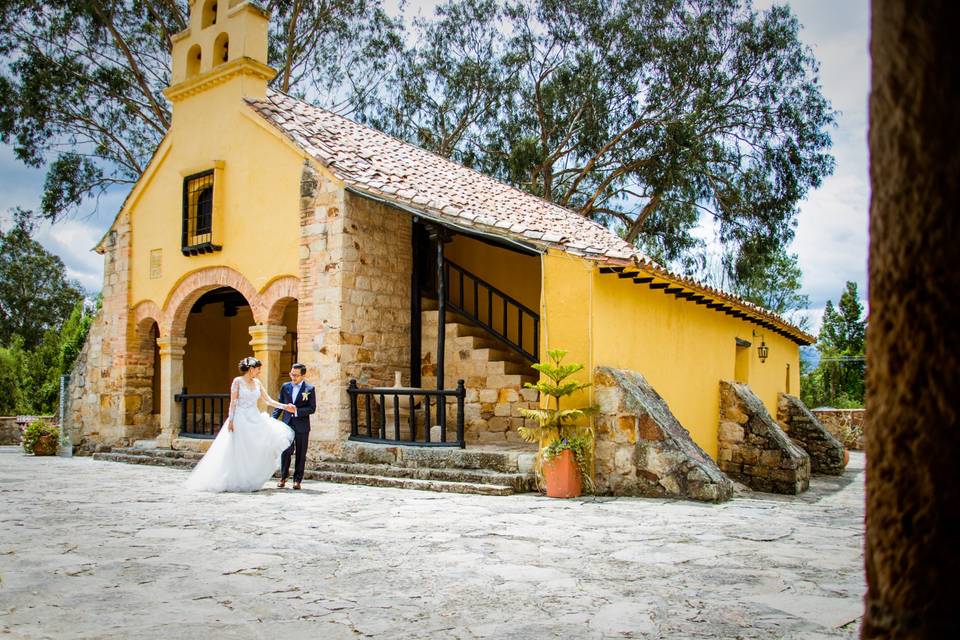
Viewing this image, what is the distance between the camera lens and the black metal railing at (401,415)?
9.09 meters

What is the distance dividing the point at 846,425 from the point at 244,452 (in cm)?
1825

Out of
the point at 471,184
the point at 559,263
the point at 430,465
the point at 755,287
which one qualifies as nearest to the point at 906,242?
the point at 559,263

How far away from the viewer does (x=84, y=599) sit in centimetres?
371

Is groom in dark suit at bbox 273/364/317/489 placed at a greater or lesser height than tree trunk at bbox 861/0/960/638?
lesser

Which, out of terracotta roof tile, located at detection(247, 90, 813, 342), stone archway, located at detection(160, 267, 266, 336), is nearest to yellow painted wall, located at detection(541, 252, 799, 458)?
terracotta roof tile, located at detection(247, 90, 813, 342)

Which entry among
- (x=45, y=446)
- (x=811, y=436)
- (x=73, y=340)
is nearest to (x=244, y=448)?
(x=45, y=446)

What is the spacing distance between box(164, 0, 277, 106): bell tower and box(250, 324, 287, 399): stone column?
12.3 feet

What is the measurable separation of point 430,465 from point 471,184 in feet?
20.9

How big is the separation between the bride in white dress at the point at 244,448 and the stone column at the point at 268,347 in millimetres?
2564

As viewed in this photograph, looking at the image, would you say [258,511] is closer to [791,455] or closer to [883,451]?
[883,451]

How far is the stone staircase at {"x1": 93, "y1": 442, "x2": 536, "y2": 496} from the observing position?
324 inches

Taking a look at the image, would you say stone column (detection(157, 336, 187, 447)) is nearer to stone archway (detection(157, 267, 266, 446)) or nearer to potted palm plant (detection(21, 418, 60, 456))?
stone archway (detection(157, 267, 266, 446))

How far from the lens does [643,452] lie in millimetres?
7855

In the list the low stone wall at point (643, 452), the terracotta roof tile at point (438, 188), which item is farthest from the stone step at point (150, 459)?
the low stone wall at point (643, 452)
